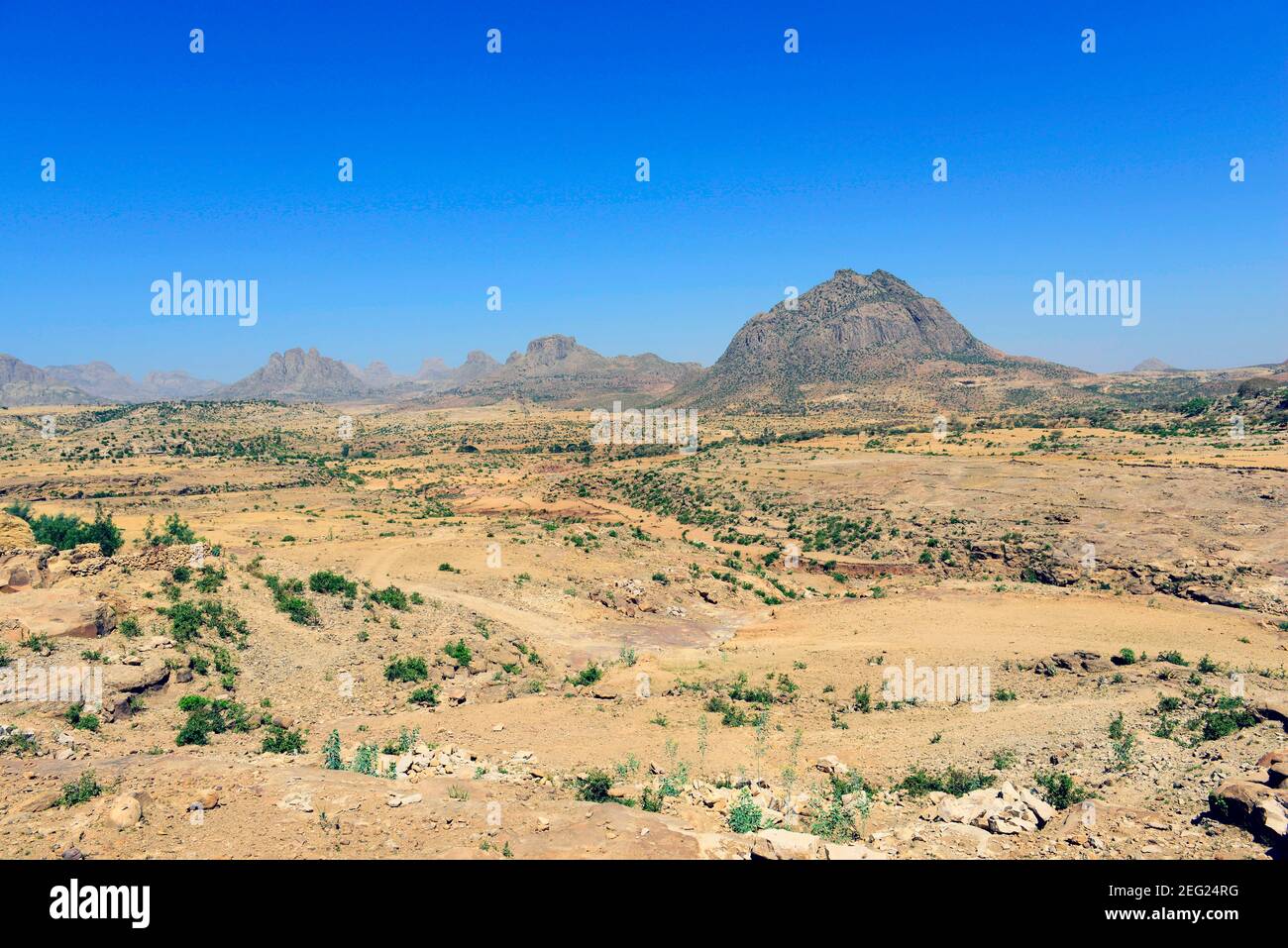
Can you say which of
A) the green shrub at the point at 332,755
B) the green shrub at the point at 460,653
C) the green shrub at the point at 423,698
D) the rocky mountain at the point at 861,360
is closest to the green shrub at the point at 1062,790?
the green shrub at the point at 332,755

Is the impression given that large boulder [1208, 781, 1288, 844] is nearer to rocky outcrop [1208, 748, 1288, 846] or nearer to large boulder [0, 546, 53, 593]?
rocky outcrop [1208, 748, 1288, 846]

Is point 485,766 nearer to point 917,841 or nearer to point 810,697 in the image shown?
point 917,841

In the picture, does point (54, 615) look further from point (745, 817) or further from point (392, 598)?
point (745, 817)

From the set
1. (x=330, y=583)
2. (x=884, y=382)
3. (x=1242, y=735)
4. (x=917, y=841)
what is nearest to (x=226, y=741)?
(x=330, y=583)

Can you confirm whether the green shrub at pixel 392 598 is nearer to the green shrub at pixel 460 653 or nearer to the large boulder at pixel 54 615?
the green shrub at pixel 460 653

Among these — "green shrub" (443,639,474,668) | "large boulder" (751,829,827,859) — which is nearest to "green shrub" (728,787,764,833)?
"large boulder" (751,829,827,859)

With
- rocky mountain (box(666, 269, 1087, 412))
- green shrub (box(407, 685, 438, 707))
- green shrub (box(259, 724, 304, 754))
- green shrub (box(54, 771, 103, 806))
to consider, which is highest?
rocky mountain (box(666, 269, 1087, 412))
